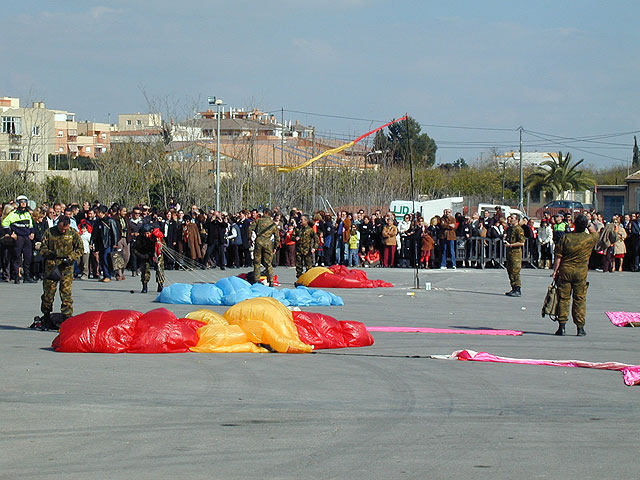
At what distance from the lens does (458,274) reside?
27219 mm

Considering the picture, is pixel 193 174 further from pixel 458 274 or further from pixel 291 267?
pixel 458 274

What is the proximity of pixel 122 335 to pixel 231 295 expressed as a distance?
5.98 meters

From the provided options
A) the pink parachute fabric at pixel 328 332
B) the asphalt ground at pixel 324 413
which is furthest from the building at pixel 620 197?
the asphalt ground at pixel 324 413

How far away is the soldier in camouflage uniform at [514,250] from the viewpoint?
20.1 metres

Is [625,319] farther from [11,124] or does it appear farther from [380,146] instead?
[11,124]

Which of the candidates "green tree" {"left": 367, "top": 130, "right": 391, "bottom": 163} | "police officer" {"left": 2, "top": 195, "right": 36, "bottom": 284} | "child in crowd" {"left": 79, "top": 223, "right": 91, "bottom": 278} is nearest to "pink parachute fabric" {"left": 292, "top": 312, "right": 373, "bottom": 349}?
"police officer" {"left": 2, "top": 195, "right": 36, "bottom": 284}

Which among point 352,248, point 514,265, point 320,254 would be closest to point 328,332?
point 514,265

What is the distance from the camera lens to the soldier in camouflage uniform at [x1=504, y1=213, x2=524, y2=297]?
65.9ft

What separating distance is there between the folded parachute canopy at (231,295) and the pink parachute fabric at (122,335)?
5551mm

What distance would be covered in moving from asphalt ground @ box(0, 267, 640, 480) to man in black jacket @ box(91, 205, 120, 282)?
862 centimetres

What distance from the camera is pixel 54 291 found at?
45.4ft

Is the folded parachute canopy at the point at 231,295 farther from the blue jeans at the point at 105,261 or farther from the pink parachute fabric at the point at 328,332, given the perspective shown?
the blue jeans at the point at 105,261

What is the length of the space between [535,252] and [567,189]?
48.8 m

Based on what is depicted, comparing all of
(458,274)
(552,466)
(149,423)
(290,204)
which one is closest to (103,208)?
(458,274)
